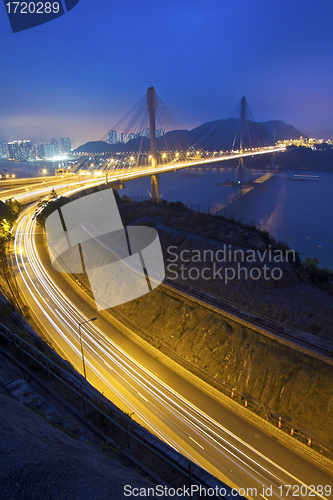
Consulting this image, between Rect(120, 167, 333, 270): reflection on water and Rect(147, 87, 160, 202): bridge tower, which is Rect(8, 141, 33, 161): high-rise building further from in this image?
Rect(147, 87, 160, 202): bridge tower

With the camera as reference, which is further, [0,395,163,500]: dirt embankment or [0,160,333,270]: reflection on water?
[0,160,333,270]: reflection on water

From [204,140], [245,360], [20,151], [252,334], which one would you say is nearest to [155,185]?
[252,334]

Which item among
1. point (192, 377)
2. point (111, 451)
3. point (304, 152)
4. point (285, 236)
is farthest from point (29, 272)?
point (304, 152)

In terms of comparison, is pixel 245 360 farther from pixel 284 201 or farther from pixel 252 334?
pixel 284 201

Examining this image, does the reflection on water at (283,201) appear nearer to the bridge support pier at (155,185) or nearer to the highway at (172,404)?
the bridge support pier at (155,185)

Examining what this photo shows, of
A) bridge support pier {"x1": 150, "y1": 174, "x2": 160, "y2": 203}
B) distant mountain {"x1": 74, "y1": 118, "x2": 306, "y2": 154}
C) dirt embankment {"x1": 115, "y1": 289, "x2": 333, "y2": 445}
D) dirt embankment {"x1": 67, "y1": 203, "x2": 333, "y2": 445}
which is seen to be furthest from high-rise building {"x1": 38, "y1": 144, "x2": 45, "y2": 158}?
dirt embankment {"x1": 115, "y1": 289, "x2": 333, "y2": 445}

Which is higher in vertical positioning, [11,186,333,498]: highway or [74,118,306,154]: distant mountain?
[74,118,306,154]: distant mountain

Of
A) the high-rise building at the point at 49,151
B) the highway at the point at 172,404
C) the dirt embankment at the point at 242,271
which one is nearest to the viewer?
the highway at the point at 172,404

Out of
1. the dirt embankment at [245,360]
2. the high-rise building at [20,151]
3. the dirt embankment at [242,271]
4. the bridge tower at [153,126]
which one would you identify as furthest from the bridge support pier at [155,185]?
the high-rise building at [20,151]

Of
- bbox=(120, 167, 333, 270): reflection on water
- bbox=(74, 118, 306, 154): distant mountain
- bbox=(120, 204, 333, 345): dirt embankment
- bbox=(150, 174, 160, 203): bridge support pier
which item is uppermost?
bbox=(74, 118, 306, 154): distant mountain
